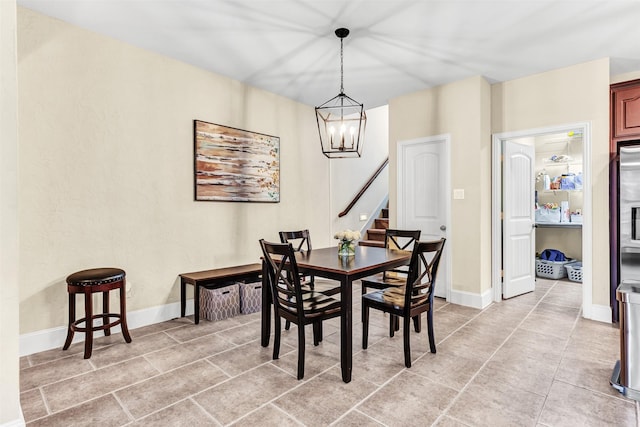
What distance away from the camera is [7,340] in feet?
5.15

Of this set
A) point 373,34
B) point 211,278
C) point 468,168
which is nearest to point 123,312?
point 211,278

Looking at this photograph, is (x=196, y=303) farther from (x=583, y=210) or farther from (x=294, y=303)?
(x=583, y=210)

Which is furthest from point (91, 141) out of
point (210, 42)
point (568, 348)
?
point (568, 348)

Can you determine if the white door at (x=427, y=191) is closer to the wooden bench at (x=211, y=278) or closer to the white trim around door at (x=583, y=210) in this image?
the white trim around door at (x=583, y=210)

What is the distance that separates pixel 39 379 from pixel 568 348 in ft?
12.9

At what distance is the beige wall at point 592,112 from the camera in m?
3.36

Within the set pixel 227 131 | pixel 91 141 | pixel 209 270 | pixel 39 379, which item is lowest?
pixel 39 379

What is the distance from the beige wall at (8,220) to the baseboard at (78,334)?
51.3 inches

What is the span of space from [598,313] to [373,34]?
3525 mm

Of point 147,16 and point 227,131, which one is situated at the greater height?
point 147,16

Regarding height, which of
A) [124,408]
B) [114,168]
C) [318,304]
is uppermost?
[114,168]

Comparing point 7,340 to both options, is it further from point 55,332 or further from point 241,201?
point 241,201

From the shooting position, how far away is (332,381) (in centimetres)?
220

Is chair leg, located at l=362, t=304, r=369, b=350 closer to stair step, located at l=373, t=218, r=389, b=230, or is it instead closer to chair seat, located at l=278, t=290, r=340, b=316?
chair seat, located at l=278, t=290, r=340, b=316
